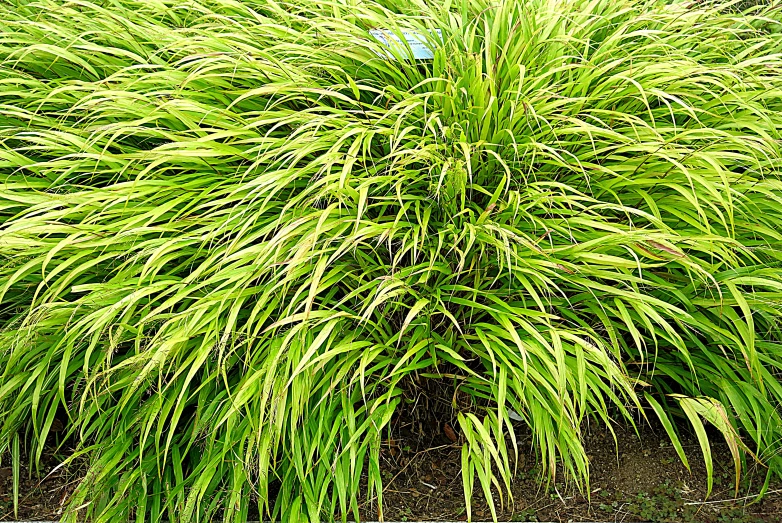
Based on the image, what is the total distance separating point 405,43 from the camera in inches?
96.3

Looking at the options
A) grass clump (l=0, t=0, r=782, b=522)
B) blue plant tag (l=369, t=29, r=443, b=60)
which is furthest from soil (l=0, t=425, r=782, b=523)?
blue plant tag (l=369, t=29, r=443, b=60)

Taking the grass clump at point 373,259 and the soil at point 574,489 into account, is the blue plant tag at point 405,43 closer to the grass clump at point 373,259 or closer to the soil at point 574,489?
the grass clump at point 373,259

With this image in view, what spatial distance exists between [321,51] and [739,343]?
1428 mm

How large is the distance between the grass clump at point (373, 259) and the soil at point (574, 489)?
77mm

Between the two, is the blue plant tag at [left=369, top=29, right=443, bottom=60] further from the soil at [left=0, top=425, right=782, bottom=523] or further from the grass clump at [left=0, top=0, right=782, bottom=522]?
the soil at [left=0, top=425, right=782, bottom=523]

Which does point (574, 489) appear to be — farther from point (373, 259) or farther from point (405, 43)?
point (405, 43)

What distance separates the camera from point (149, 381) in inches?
79.0

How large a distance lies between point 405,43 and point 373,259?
0.72 metres

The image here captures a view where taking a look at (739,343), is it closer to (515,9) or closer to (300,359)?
(300,359)

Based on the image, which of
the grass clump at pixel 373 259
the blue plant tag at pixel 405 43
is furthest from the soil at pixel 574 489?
the blue plant tag at pixel 405 43

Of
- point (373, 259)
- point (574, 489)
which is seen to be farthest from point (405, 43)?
point (574, 489)

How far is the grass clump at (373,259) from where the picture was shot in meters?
1.94

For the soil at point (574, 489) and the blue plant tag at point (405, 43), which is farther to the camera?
the blue plant tag at point (405, 43)

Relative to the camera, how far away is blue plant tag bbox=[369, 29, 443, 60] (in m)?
2.42
